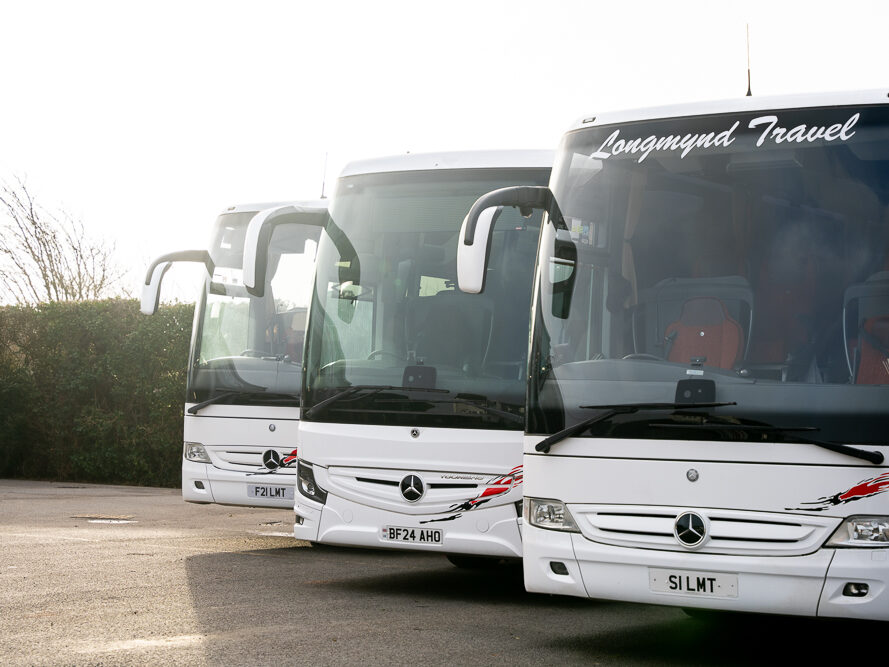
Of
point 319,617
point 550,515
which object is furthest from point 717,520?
point 319,617

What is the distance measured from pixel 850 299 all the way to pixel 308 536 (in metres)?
4.40

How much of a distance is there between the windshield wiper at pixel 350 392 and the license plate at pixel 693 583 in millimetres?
2704

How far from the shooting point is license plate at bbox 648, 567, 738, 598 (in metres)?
6.10

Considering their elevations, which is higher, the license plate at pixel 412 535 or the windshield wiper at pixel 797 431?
the windshield wiper at pixel 797 431

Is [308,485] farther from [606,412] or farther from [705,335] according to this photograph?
[705,335]

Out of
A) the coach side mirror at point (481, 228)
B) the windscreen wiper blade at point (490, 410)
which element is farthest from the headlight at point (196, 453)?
the coach side mirror at point (481, 228)

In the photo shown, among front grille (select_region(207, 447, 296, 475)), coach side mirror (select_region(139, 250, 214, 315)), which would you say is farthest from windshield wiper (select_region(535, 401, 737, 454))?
coach side mirror (select_region(139, 250, 214, 315))

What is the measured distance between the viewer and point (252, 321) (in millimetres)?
12117

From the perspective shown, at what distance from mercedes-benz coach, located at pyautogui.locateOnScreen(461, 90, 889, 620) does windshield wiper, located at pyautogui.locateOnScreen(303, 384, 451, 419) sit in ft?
6.59

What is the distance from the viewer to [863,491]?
19.2 ft

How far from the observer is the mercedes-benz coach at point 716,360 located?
5.95m

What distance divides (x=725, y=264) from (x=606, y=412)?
3.16ft

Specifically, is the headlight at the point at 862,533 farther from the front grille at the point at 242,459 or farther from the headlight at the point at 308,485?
the front grille at the point at 242,459

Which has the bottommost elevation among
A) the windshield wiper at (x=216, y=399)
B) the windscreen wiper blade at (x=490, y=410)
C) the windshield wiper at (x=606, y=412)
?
the windshield wiper at (x=216, y=399)
